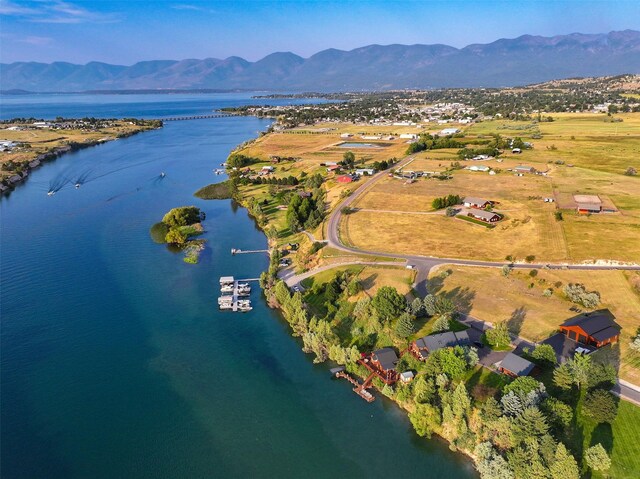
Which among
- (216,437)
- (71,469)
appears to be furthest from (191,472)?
(71,469)

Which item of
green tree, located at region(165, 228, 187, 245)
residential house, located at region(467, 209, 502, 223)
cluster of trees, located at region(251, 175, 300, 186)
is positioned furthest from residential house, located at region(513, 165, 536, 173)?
green tree, located at region(165, 228, 187, 245)

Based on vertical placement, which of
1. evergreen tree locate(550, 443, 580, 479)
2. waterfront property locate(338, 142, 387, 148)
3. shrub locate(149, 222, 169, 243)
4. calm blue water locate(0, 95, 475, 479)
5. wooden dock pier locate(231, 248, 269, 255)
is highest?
waterfront property locate(338, 142, 387, 148)

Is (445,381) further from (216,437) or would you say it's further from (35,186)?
(35,186)

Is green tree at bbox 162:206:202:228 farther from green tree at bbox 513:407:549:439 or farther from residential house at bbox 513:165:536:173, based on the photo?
residential house at bbox 513:165:536:173

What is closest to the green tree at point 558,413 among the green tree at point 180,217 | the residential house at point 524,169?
the green tree at point 180,217

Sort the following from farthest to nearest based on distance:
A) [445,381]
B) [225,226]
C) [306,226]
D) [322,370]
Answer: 1. [225,226]
2. [306,226]
3. [322,370]
4. [445,381]

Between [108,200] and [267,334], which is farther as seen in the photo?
[108,200]

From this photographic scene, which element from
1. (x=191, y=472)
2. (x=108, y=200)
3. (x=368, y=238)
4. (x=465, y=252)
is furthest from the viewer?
(x=108, y=200)
